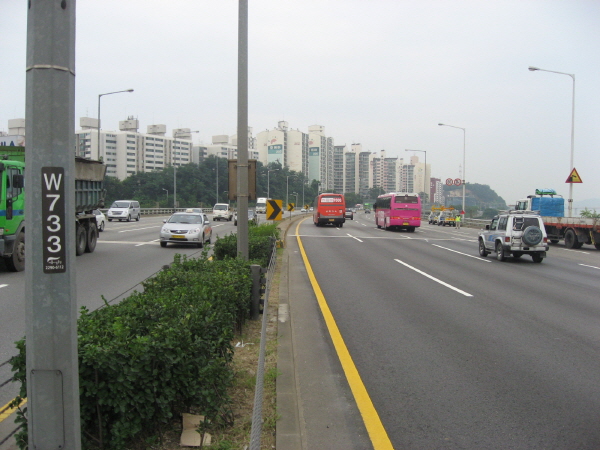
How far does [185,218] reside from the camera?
23.5 m

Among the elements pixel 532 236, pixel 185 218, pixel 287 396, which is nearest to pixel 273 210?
pixel 185 218

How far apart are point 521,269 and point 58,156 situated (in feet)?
54.7

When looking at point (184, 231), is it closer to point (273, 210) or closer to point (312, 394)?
point (273, 210)

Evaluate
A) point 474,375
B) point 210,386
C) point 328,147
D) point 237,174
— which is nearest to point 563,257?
point 237,174

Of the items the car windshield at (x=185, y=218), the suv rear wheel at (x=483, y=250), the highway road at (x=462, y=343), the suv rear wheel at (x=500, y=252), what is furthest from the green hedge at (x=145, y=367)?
the car windshield at (x=185, y=218)

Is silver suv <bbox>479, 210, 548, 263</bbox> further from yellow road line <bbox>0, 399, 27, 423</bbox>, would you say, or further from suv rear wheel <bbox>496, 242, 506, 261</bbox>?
yellow road line <bbox>0, 399, 27, 423</bbox>

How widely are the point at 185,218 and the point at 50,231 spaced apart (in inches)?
840

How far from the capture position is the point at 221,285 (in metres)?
6.12

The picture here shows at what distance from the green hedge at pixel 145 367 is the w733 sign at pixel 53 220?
1.19 m

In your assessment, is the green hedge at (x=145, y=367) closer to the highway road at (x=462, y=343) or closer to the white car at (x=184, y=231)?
the highway road at (x=462, y=343)

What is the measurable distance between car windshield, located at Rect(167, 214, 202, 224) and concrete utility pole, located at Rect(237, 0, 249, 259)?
13246 mm

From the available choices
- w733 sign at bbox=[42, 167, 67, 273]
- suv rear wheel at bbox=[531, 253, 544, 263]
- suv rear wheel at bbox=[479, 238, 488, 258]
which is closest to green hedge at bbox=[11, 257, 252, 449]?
w733 sign at bbox=[42, 167, 67, 273]

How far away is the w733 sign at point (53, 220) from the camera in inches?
99.7

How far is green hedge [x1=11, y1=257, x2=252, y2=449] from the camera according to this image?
353cm
